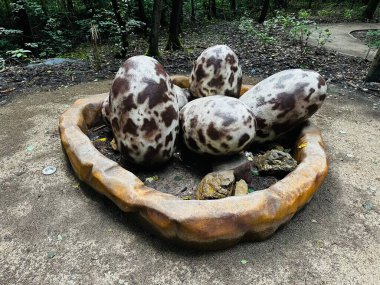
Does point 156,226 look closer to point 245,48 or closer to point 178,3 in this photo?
point 178,3

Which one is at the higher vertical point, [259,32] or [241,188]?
[241,188]

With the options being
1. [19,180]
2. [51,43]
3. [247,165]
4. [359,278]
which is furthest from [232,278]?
[51,43]

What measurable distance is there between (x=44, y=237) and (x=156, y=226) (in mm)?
692

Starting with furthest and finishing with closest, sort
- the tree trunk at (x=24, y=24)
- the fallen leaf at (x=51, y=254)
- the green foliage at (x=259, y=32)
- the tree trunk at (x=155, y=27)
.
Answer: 1. the tree trunk at (x=24, y=24)
2. the green foliage at (x=259, y=32)
3. the tree trunk at (x=155, y=27)
4. the fallen leaf at (x=51, y=254)

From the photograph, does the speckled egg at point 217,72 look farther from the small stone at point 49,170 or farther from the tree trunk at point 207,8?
the tree trunk at point 207,8

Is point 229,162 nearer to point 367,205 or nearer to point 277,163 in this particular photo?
point 277,163

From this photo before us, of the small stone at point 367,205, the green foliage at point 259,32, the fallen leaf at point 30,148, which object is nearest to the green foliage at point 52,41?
the green foliage at point 259,32

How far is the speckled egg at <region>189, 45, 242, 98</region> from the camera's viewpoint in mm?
2686

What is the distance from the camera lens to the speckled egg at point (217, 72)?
269 centimetres

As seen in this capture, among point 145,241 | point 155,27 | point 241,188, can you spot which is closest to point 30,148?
point 145,241

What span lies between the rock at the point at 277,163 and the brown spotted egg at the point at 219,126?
0.30 metres

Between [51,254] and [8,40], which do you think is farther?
[8,40]

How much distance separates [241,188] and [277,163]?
13.9 inches

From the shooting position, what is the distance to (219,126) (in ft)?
6.86
